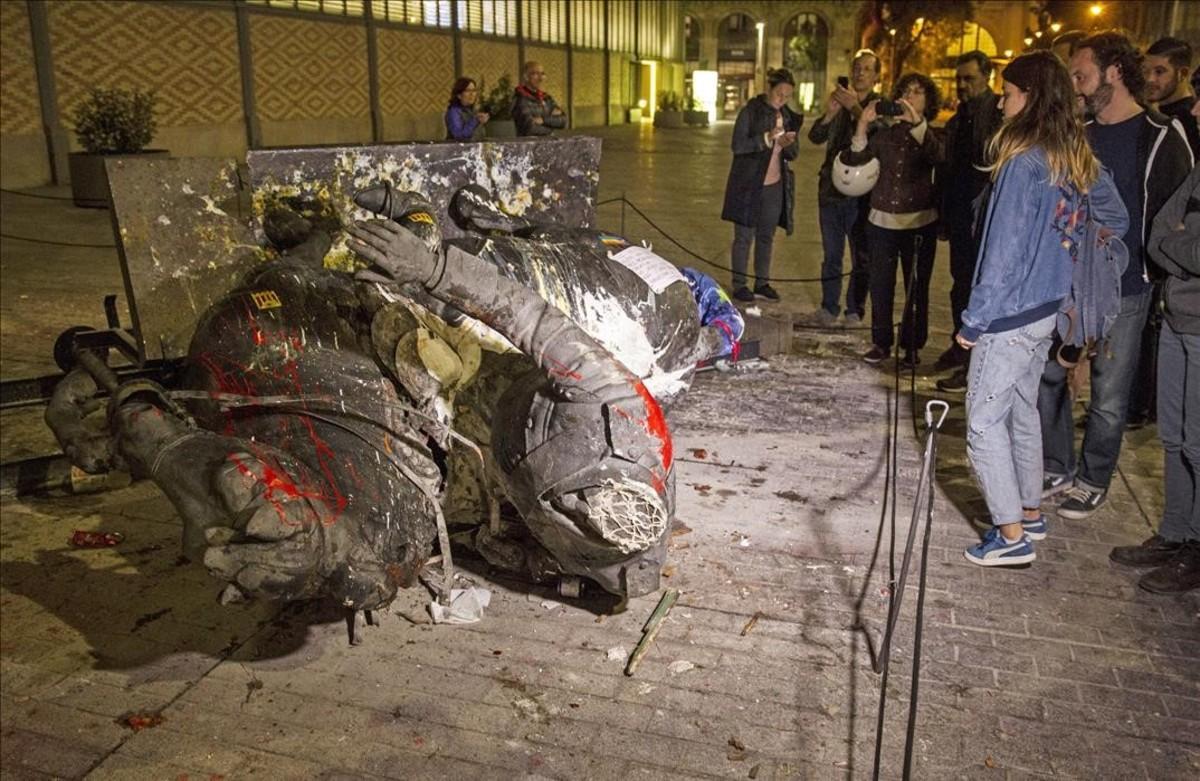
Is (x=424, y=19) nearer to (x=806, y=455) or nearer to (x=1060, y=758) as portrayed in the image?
(x=806, y=455)

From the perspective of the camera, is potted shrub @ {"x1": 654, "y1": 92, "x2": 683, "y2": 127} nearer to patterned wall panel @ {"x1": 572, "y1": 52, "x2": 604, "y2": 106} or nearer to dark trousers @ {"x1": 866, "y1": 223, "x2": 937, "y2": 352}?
patterned wall panel @ {"x1": 572, "y1": 52, "x2": 604, "y2": 106}

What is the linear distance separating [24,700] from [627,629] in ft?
6.79

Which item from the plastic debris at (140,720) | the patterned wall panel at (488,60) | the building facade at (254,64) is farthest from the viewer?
the patterned wall panel at (488,60)

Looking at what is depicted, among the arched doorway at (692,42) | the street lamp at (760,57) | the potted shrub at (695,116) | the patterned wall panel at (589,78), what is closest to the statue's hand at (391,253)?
the patterned wall panel at (589,78)

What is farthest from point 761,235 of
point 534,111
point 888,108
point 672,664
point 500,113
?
point 500,113

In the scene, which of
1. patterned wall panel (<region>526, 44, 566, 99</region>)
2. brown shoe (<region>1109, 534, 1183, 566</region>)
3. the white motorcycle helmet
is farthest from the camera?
patterned wall panel (<region>526, 44, 566, 99</region>)

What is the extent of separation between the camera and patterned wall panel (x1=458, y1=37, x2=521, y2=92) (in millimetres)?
26125

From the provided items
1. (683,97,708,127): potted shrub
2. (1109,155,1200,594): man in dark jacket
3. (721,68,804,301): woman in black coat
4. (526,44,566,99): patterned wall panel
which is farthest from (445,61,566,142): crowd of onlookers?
(683,97,708,127): potted shrub

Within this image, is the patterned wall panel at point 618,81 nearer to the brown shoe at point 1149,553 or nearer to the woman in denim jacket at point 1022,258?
the woman in denim jacket at point 1022,258

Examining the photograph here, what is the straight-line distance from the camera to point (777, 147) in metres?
7.97

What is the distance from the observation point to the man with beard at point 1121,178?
407 centimetres

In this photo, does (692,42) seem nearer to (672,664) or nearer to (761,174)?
(761,174)

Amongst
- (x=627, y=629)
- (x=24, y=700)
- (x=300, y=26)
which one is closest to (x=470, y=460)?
(x=627, y=629)

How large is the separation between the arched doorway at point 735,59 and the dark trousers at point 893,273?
4894 centimetres
